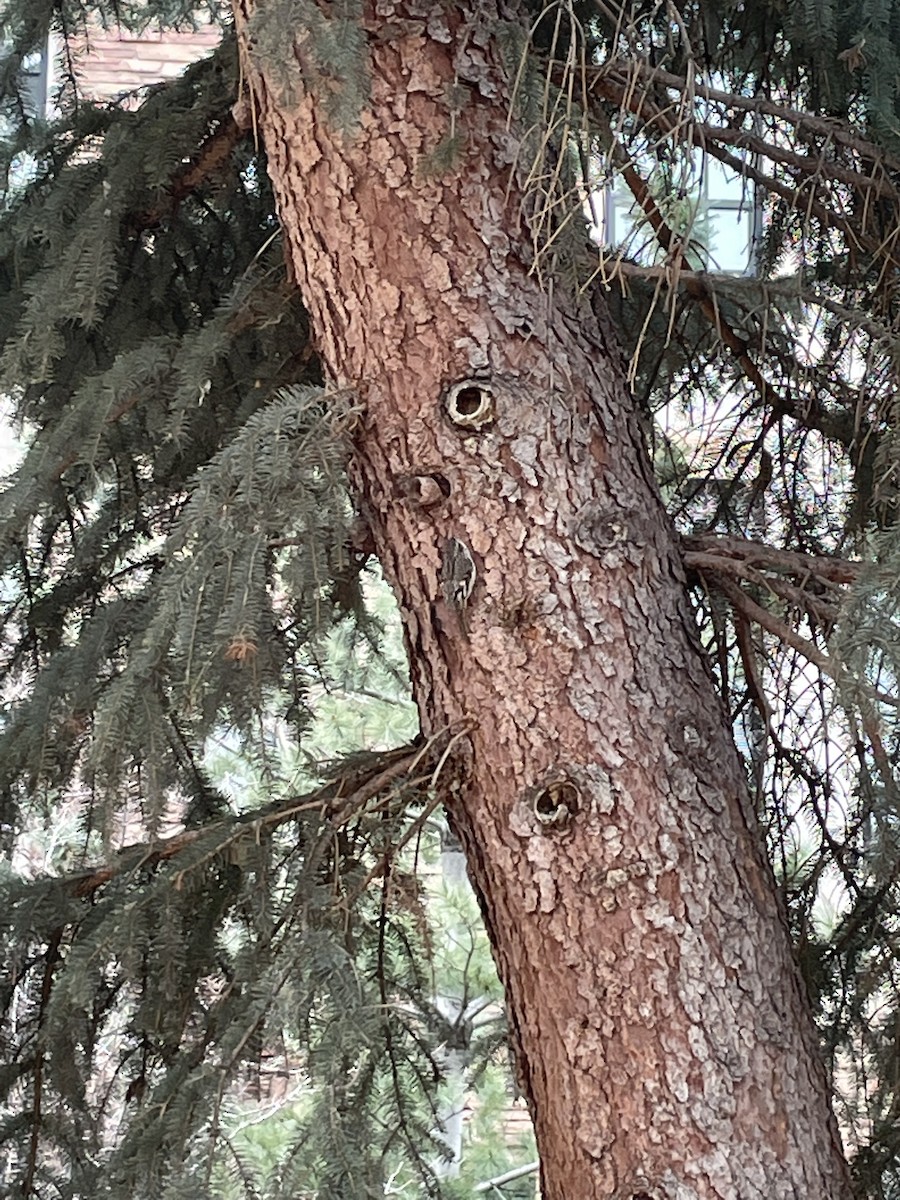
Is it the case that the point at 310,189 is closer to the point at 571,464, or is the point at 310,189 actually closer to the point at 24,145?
the point at 571,464

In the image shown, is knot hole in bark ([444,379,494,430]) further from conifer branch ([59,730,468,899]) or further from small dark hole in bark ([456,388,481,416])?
conifer branch ([59,730,468,899])

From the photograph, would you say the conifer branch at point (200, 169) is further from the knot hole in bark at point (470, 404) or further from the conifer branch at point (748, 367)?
the knot hole in bark at point (470, 404)

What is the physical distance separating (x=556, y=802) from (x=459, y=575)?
12.2 inches

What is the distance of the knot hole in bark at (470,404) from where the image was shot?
1.87 m

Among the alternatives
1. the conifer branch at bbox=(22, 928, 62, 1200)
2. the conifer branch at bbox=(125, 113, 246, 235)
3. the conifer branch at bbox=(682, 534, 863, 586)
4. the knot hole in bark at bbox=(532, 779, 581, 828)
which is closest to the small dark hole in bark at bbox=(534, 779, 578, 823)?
the knot hole in bark at bbox=(532, 779, 581, 828)

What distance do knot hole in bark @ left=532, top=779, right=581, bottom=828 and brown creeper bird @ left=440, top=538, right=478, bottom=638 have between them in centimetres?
22

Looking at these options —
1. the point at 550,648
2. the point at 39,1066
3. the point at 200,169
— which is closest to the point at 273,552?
the point at 550,648

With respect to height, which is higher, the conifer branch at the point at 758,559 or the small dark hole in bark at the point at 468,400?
the small dark hole in bark at the point at 468,400

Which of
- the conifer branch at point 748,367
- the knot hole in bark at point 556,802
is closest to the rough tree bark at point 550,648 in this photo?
the knot hole in bark at point 556,802

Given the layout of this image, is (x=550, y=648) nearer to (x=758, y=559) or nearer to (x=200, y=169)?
(x=758, y=559)

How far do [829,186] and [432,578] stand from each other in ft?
3.15

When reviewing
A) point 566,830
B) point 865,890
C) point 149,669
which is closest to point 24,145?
point 149,669

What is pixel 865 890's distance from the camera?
2.68m

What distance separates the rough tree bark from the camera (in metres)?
1.74
